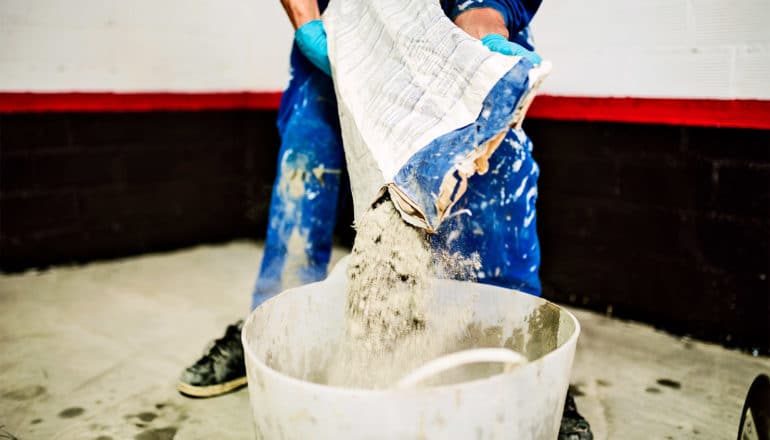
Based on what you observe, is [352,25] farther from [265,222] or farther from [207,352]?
[265,222]

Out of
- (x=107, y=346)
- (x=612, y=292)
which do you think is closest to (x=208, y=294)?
(x=107, y=346)

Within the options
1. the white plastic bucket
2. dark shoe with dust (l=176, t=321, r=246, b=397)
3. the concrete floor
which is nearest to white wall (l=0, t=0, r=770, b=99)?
the concrete floor

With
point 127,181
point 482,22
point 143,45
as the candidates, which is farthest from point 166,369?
point 143,45

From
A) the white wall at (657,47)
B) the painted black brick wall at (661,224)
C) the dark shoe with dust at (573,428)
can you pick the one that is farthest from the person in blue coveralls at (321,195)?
the painted black brick wall at (661,224)

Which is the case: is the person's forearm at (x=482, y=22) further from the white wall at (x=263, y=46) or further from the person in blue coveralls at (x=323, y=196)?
the white wall at (x=263, y=46)

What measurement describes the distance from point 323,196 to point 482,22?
0.63 metres

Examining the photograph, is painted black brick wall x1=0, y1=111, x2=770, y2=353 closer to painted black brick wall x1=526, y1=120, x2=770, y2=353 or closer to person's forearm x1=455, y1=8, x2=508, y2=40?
painted black brick wall x1=526, y1=120, x2=770, y2=353

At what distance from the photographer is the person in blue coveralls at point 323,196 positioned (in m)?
1.29

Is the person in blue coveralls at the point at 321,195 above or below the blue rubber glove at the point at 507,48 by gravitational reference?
below

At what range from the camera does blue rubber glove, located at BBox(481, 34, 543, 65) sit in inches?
37.6

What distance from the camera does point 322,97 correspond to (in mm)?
1513

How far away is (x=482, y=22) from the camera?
3.90 feet

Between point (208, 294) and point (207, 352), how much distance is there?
2.71ft

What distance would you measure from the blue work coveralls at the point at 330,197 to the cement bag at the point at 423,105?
9.4 inches
